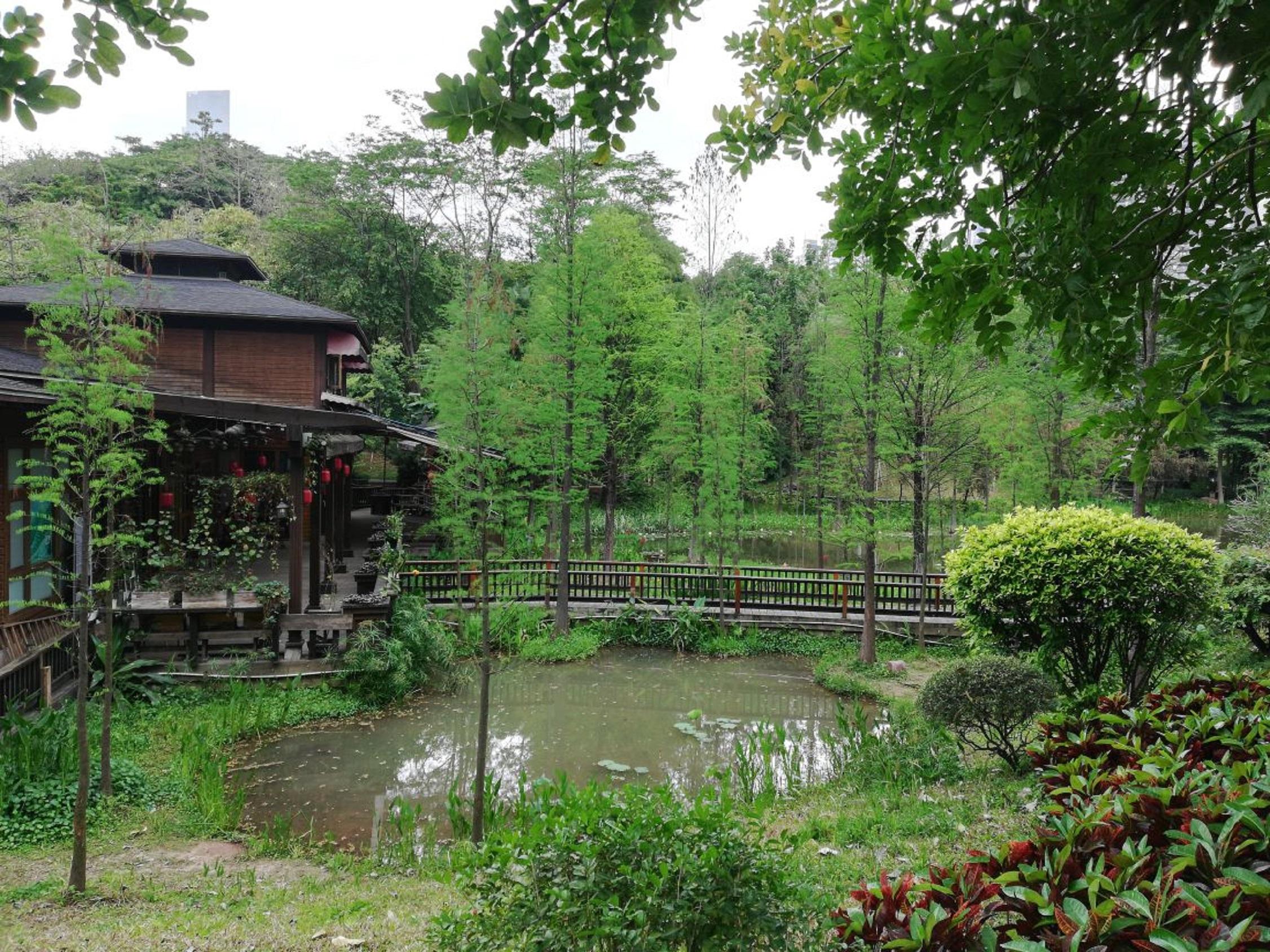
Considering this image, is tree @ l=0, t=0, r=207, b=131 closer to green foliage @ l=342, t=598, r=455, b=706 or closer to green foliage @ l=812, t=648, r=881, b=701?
green foliage @ l=342, t=598, r=455, b=706

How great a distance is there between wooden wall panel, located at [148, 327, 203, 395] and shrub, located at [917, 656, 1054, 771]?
13.6 metres

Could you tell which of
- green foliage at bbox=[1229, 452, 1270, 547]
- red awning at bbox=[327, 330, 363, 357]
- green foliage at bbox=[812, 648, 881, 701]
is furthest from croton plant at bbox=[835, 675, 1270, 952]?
red awning at bbox=[327, 330, 363, 357]

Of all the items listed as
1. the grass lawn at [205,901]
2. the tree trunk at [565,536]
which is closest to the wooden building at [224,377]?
the tree trunk at [565,536]

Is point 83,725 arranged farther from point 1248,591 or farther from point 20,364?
point 1248,591

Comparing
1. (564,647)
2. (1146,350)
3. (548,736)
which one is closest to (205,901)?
(548,736)

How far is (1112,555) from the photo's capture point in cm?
714

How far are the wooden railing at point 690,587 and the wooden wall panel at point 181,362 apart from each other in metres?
5.35

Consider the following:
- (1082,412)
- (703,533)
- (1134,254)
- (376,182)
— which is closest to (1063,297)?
(1134,254)

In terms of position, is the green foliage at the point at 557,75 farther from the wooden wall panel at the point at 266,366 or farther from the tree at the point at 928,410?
the wooden wall panel at the point at 266,366

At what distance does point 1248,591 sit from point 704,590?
883 cm

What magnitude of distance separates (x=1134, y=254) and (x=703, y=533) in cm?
1357

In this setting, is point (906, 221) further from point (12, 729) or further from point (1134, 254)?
point (12, 729)

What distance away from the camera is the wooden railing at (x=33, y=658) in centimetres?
799

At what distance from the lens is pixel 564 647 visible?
45.0 ft
